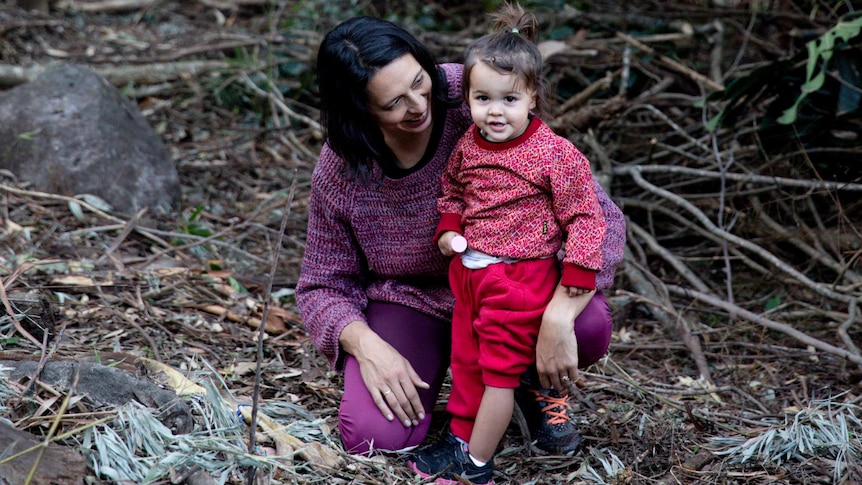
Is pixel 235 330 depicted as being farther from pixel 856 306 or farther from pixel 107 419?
pixel 856 306

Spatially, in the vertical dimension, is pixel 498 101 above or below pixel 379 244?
above

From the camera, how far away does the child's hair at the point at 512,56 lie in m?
2.03

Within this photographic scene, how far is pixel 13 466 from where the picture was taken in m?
1.77

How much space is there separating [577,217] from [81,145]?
275cm

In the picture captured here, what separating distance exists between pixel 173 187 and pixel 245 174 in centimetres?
56

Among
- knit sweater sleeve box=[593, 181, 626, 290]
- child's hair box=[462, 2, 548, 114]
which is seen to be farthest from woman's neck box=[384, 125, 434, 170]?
knit sweater sleeve box=[593, 181, 626, 290]

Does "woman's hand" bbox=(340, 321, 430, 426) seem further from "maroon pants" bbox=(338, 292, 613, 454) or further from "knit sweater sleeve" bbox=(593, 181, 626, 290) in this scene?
"knit sweater sleeve" bbox=(593, 181, 626, 290)

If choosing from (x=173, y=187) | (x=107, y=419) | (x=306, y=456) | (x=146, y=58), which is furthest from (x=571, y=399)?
(x=146, y=58)

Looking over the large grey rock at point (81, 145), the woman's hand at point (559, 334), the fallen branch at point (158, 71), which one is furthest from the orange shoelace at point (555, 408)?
the fallen branch at point (158, 71)

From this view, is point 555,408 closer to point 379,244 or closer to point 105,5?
point 379,244

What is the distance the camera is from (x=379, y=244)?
8.18 feet

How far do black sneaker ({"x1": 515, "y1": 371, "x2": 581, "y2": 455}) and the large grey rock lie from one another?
229cm

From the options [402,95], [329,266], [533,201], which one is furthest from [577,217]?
[329,266]

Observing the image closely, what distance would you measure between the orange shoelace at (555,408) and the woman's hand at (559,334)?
23 cm
